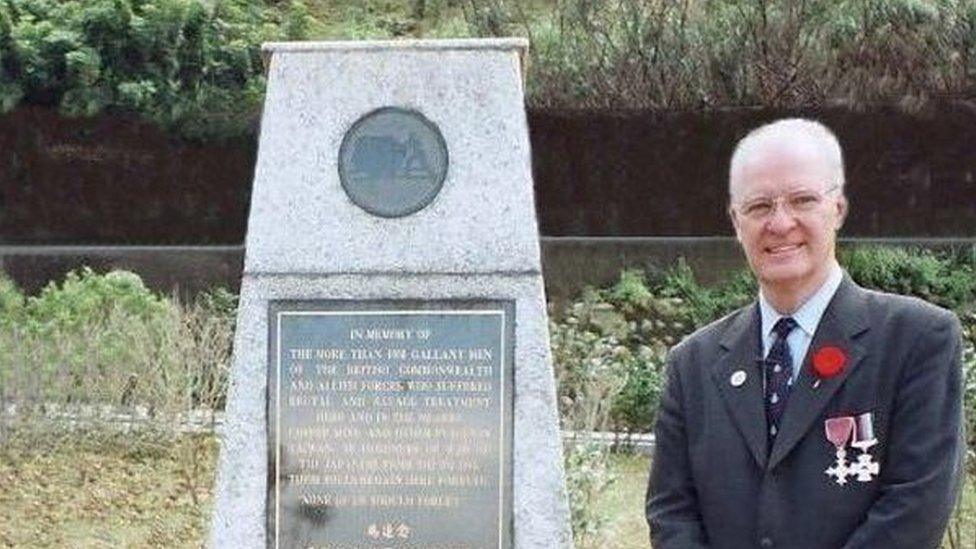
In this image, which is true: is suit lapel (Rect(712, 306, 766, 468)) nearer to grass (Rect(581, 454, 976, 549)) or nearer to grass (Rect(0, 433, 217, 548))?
grass (Rect(581, 454, 976, 549))

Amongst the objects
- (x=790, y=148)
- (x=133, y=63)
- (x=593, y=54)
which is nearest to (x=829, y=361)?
(x=790, y=148)

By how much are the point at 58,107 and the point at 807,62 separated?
6404 millimetres

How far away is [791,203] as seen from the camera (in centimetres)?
296

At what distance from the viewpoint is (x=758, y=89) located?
1485 cm

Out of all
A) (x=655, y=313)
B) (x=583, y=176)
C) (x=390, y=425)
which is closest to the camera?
(x=390, y=425)

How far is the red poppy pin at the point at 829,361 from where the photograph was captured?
9.87 ft

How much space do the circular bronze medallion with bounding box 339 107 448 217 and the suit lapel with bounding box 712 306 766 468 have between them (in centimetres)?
172

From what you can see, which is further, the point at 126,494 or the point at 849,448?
the point at 126,494

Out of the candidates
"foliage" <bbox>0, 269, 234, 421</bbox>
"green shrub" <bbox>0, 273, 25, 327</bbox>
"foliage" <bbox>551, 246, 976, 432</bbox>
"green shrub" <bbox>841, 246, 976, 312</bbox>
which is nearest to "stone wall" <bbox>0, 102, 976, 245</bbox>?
"foliage" <bbox>551, 246, 976, 432</bbox>

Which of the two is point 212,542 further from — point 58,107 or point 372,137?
point 58,107

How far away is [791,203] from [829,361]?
29cm

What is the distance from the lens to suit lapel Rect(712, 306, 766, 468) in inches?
119

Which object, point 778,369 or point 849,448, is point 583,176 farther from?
point 849,448

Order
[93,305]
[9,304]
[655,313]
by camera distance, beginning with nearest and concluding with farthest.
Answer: [93,305] → [9,304] → [655,313]
